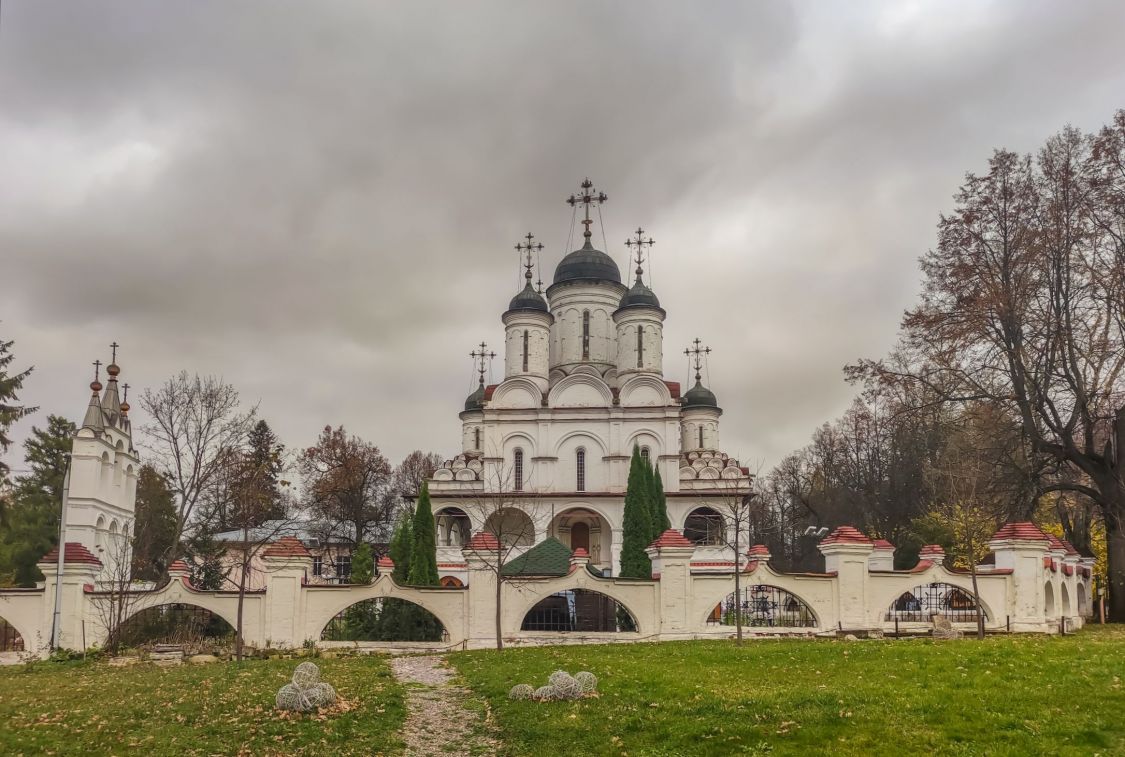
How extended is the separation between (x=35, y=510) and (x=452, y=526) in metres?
17.1

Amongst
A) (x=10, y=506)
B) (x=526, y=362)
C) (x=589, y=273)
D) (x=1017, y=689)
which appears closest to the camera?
(x=1017, y=689)

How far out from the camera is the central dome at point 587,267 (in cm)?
4962

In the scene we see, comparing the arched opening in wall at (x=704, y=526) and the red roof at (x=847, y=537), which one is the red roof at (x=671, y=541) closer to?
the red roof at (x=847, y=537)

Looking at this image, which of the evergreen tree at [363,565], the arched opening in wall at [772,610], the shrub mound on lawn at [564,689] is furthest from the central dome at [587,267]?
the shrub mound on lawn at [564,689]

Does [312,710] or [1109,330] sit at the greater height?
[1109,330]

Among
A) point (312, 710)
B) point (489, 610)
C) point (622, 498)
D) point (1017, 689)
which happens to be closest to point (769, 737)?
point (1017, 689)

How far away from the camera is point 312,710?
10570mm

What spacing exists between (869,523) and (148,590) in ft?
98.9

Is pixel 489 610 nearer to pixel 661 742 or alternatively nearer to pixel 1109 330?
pixel 661 742

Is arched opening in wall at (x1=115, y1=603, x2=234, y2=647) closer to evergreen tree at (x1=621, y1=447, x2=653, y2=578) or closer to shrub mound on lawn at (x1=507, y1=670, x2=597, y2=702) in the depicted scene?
shrub mound on lawn at (x1=507, y1=670, x2=597, y2=702)

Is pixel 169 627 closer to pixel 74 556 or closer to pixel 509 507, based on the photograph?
pixel 74 556

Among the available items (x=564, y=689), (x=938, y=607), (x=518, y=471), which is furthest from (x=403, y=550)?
(x=564, y=689)

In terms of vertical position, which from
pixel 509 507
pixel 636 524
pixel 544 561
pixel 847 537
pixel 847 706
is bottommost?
pixel 847 706

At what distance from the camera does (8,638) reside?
74.2 feet
